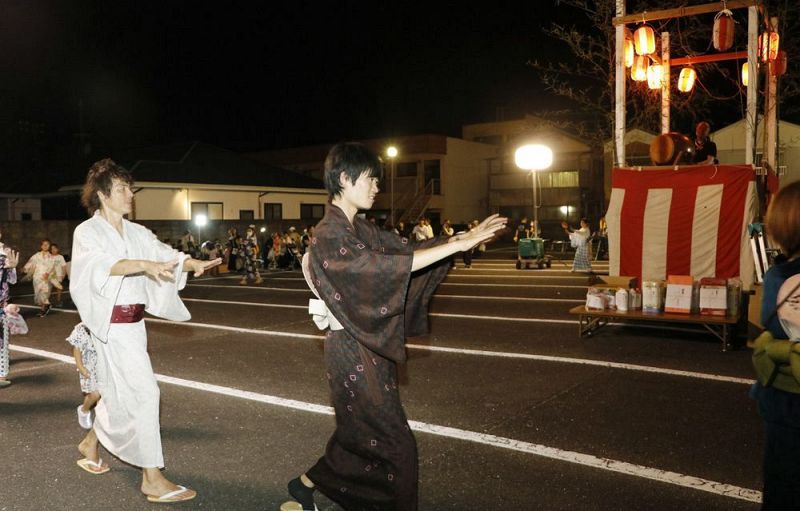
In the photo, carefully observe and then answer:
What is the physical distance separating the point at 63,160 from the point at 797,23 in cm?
3337

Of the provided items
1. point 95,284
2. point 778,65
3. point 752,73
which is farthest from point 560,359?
point 778,65

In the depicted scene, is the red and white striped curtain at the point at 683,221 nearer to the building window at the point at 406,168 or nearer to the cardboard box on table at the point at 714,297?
the cardboard box on table at the point at 714,297

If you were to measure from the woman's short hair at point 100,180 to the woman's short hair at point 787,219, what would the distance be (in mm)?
3534

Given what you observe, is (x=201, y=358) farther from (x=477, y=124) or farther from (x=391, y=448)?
(x=477, y=124)

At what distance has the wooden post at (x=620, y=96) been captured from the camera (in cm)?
968

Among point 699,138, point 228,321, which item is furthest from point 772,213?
point 228,321

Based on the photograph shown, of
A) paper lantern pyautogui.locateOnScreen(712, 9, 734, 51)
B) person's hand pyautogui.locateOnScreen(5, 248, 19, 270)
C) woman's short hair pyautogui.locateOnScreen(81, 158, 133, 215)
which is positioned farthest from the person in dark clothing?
person's hand pyautogui.locateOnScreen(5, 248, 19, 270)

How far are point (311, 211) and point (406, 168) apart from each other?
922 cm

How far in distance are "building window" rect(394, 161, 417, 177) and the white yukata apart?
34120mm

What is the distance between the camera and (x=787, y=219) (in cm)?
241

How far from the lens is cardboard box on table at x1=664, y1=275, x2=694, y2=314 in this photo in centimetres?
786

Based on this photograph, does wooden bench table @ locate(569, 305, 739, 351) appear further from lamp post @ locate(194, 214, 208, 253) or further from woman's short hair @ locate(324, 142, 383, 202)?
lamp post @ locate(194, 214, 208, 253)

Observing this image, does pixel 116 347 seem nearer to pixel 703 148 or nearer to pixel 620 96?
pixel 620 96

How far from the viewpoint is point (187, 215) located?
24469 millimetres
